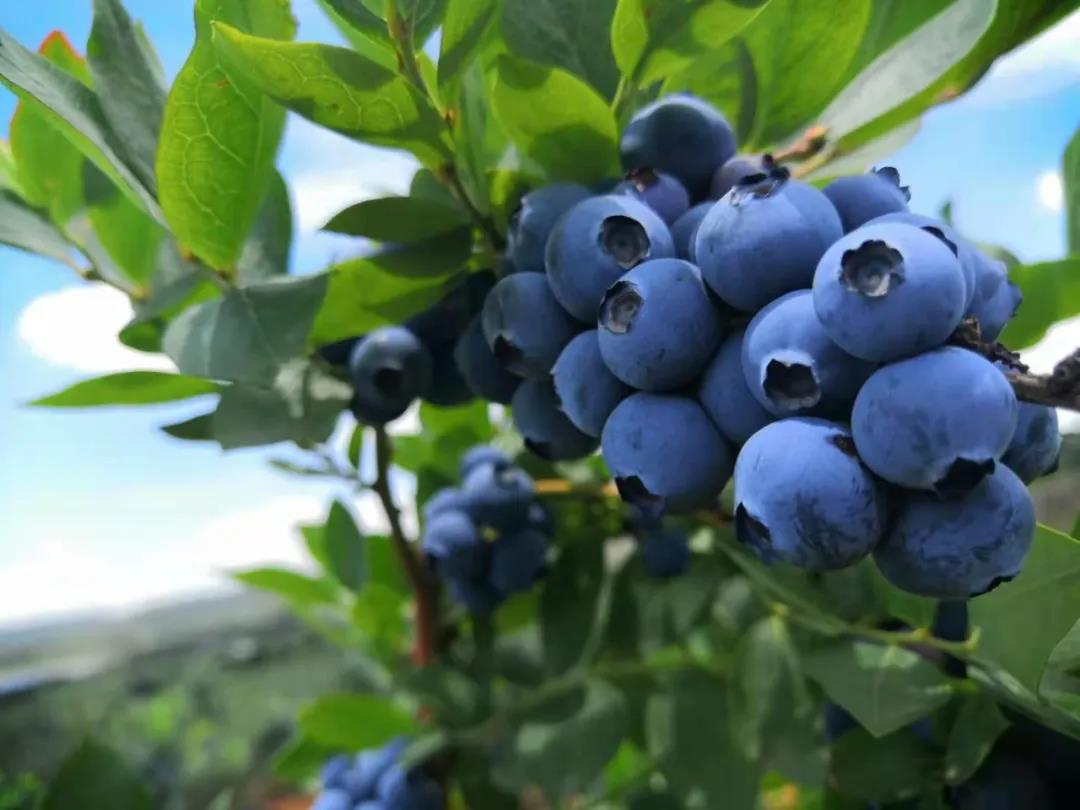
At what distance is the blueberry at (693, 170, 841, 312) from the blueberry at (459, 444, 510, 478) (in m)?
0.46

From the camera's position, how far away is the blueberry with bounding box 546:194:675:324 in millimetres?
401

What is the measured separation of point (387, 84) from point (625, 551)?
67cm

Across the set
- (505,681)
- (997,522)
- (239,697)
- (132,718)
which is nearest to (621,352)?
(997,522)

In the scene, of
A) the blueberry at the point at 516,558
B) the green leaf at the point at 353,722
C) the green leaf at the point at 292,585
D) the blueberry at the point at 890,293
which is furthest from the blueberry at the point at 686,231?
the green leaf at the point at 292,585

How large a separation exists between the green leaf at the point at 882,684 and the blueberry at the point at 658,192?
0.29m

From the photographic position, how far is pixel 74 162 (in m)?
0.66

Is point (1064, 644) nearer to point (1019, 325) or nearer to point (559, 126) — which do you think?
point (1019, 325)

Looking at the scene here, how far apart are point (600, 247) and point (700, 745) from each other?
514 millimetres

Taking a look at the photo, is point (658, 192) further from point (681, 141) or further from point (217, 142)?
point (217, 142)

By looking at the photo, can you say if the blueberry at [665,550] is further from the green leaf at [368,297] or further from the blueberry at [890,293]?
the blueberry at [890,293]

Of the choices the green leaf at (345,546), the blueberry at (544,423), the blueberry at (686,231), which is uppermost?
the blueberry at (686,231)

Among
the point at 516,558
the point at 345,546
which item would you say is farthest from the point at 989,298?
the point at 345,546

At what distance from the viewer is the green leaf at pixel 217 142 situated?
1.48 ft

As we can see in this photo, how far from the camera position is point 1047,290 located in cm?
58
